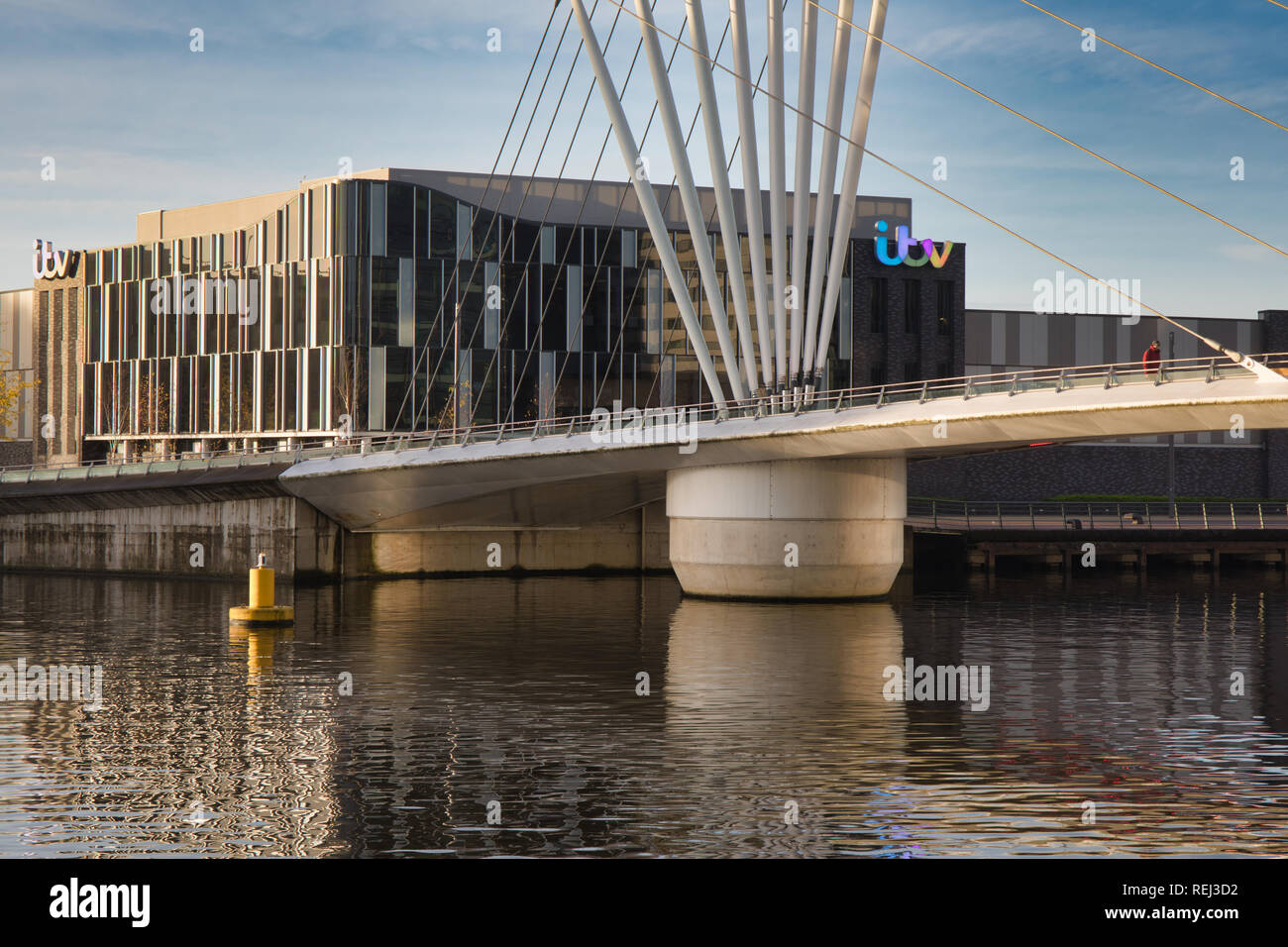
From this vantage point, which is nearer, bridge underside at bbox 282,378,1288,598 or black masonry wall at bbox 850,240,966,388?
bridge underside at bbox 282,378,1288,598

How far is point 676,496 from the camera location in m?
48.2

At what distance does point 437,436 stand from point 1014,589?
20044mm

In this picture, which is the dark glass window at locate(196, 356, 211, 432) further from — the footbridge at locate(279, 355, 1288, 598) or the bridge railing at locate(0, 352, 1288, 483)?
the footbridge at locate(279, 355, 1288, 598)

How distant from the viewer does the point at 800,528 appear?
4528cm

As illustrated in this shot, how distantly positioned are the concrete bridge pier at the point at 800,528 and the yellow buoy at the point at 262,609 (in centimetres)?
1324

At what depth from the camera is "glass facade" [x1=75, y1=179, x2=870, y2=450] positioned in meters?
69.2

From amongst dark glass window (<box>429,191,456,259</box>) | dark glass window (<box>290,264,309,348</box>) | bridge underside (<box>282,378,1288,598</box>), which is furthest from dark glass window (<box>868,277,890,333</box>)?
bridge underside (<box>282,378,1288,598</box>)

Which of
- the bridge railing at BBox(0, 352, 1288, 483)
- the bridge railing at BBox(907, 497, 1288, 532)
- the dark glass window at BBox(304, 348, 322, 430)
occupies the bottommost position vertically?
the bridge railing at BBox(907, 497, 1288, 532)

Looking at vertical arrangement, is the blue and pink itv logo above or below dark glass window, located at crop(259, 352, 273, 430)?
above

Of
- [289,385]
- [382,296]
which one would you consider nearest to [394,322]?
[382,296]

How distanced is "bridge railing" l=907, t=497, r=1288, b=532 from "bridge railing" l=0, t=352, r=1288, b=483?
17841 mm

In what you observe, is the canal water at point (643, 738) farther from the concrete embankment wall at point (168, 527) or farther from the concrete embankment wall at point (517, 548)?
the concrete embankment wall at point (517, 548)

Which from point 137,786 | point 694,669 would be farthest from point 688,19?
point 137,786
